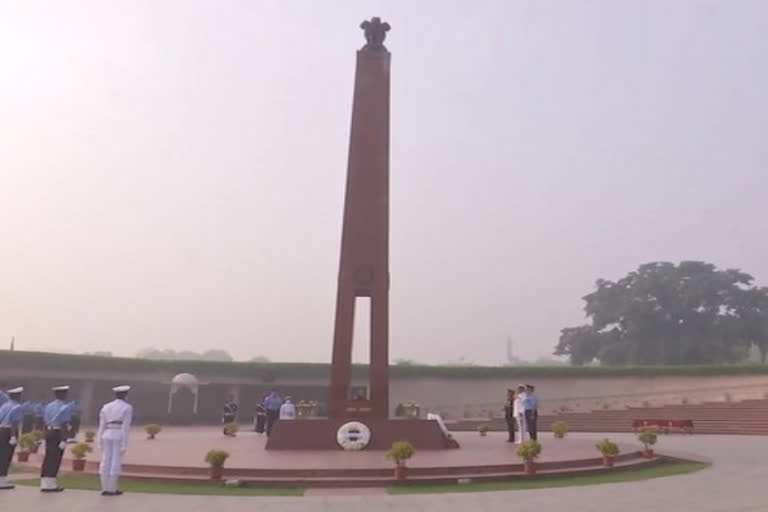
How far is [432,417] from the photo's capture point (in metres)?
13.5

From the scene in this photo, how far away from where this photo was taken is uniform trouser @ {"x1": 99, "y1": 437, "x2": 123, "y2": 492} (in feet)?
27.7

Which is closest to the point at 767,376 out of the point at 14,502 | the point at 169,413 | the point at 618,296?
the point at 618,296

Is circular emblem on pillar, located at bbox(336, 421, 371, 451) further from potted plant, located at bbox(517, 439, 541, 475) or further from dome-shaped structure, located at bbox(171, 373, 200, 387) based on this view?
dome-shaped structure, located at bbox(171, 373, 200, 387)

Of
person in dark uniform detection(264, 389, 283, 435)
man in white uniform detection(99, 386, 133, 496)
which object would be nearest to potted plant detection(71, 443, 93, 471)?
man in white uniform detection(99, 386, 133, 496)

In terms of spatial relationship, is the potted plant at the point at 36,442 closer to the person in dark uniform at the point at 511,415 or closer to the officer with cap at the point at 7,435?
the officer with cap at the point at 7,435

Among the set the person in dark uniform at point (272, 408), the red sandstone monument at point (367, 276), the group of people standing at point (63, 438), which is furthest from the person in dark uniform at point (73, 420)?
the person in dark uniform at point (272, 408)

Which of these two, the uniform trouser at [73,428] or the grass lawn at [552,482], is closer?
the grass lawn at [552,482]

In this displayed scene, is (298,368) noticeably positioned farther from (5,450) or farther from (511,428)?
(5,450)

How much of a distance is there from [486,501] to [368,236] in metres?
7.63

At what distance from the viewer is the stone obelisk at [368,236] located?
1386 centimetres

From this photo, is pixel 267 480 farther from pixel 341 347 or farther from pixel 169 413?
pixel 169 413

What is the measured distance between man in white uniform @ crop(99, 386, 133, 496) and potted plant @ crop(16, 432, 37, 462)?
432cm

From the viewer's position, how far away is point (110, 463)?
8.47m

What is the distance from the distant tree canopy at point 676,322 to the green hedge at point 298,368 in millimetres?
8180
